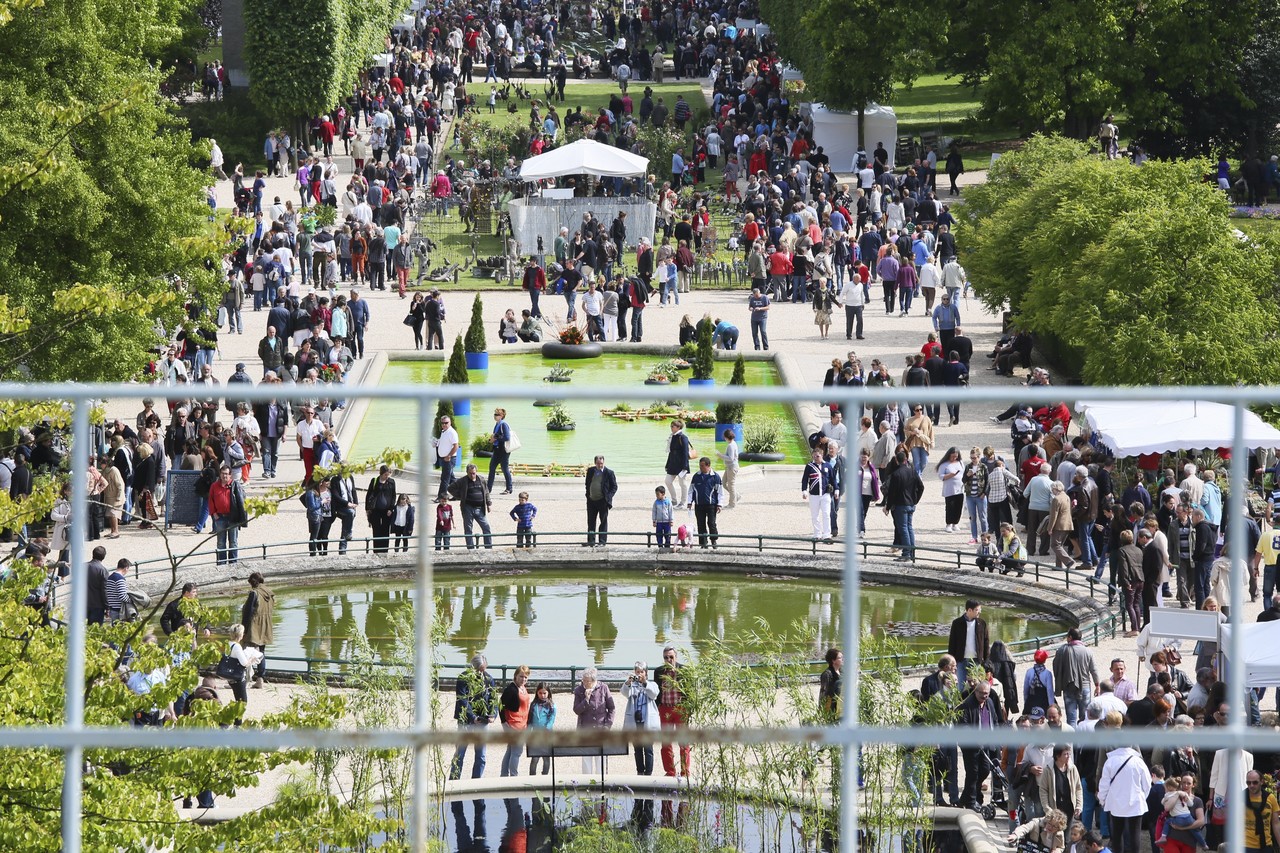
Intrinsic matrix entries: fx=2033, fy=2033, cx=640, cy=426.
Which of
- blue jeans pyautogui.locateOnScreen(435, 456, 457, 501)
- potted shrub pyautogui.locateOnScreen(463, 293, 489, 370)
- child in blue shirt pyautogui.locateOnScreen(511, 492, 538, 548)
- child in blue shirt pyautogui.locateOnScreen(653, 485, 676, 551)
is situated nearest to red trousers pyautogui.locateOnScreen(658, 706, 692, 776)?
child in blue shirt pyautogui.locateOnScreen(653, 485, 676, 551)

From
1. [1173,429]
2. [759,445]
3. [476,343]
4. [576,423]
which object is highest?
[476,343]

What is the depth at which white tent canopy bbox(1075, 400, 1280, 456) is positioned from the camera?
769 inches

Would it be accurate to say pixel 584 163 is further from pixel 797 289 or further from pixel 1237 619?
pixel 1237 619

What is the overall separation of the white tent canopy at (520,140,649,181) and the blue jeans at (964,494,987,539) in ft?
64.2

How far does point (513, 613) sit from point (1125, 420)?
6.64 meters

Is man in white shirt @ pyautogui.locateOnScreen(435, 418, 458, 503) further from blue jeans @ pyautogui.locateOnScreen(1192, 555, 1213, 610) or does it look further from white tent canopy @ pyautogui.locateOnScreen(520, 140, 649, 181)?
white tent canopy @ pyautogui.locateOnScreen(520, 140, 649, 181)

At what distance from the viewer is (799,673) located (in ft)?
49.5

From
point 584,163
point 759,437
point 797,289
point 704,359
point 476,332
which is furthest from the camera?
point 584,163

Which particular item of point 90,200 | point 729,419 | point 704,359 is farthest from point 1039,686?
point 704,359

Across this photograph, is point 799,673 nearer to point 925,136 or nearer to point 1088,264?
point 1088,264

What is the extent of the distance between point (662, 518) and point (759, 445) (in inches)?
185

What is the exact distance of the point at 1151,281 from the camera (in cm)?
2550

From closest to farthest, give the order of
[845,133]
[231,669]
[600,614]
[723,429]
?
1. [231,669]
2. [600,614]
3. [723,429]
4. [845,133]

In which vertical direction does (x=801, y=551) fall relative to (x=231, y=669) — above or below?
above
